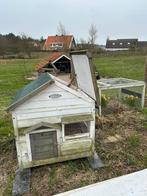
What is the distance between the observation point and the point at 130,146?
420 cm

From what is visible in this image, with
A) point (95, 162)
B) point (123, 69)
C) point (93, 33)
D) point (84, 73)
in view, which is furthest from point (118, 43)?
point (95, 162)

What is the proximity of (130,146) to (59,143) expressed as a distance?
1.76 metres

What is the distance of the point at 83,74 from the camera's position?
358 cm

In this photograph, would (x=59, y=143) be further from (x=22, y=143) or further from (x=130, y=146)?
(x=130, y=146)

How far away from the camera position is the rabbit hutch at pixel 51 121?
3010 mm

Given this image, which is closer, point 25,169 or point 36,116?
point 36,116

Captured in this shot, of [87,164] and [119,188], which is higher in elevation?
[119,188]

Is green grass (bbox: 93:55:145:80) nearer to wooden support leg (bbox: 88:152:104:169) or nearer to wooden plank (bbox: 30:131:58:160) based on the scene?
wooden support leg (bbox: 88:152:104:169)

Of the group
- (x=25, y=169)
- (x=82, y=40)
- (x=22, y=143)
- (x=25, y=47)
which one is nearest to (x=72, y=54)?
(x=22, y=143)

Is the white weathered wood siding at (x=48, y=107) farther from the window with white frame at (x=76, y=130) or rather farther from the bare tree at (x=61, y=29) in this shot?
the bare tree at (x=61, y=29)

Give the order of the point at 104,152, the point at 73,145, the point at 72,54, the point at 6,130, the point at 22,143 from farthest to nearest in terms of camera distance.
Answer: the point at 6,130, the point at 104,152, the point at 72,54, the point at 73,145, the point at 22,143

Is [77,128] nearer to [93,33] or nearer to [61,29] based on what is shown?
[61,29]

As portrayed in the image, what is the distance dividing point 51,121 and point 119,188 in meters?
2.25

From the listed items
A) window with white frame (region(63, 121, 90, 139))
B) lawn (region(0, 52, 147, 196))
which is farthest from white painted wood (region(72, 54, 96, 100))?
lawn (region(0, 52, 147, 196))
